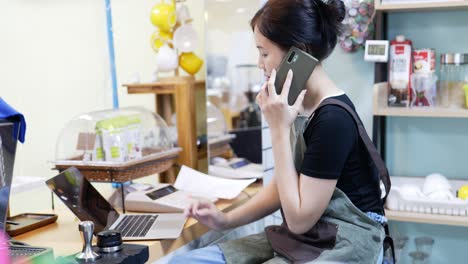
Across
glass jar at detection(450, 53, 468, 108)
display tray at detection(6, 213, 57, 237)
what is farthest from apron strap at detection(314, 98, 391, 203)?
display tray at detection(6, 213, 57, 237)

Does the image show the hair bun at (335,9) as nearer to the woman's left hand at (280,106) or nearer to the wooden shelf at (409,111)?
the woman's left hand at (280,106)

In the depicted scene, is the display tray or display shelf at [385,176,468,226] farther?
display shelf at [385,176,468,226]

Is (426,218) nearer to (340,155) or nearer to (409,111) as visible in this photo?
(409,111)

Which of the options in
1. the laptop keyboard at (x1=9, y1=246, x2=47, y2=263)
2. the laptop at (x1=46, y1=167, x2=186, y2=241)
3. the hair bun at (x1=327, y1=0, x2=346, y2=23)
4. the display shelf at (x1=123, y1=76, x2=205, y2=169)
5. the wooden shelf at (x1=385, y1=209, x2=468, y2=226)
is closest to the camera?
the laptop keyboard at (x1=9, y1=246, x2=47, y2=263)

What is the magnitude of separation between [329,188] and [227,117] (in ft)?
3.61

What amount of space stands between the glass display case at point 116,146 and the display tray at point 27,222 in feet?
0.69

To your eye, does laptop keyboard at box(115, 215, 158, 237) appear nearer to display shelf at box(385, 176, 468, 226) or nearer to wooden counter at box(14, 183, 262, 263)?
wooden counter at box(14, 183, 262, 263)

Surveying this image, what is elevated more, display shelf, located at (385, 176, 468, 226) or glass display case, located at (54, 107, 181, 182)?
glass display case, located at (54, 107, 181, 182)

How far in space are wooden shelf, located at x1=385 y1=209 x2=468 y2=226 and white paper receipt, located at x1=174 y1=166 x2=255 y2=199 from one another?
1.74ft

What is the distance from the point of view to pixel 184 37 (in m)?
2.26

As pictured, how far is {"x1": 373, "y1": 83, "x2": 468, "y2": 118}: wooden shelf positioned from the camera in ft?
5.82

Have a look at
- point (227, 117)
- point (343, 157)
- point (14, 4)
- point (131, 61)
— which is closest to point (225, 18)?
point (227, 117)

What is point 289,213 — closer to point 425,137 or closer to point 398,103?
point 398,103

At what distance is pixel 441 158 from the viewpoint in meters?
2.07
